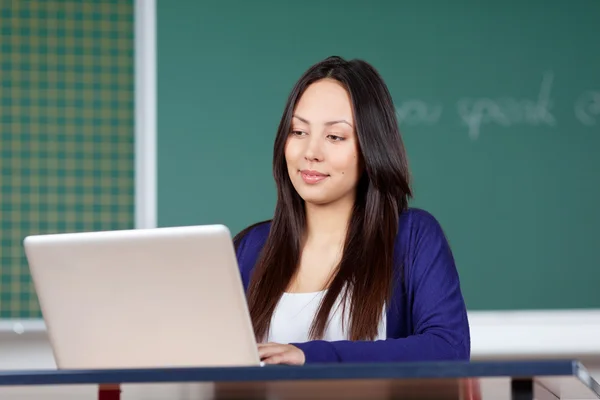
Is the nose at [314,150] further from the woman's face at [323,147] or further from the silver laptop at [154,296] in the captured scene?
the silver laptop at [154,296]

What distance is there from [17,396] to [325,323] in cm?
79

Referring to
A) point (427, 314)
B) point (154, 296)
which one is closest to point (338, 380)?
point (154, 296)

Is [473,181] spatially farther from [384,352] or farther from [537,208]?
[384,352]

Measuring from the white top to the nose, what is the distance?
263mm

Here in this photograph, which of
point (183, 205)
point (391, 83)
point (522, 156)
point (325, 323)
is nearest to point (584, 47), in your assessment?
point (522, 156)

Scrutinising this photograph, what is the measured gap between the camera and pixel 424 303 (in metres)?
1.70

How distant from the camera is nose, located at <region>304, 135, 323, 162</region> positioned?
1779 millimetres

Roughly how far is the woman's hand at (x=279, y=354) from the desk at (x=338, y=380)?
0.26 meters

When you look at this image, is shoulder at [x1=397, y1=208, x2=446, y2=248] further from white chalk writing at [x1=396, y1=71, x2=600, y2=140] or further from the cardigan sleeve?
white chalk writing at [x1=396, y1=71, x2=600, y2=140]

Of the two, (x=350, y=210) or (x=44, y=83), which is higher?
(x=44, y=83)

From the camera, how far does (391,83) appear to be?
9.59 ft

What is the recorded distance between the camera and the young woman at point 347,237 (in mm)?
1729

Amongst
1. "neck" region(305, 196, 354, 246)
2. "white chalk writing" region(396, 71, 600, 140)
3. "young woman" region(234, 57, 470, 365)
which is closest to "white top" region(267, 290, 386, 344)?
"young woman" region(234, 57, 470, 365)

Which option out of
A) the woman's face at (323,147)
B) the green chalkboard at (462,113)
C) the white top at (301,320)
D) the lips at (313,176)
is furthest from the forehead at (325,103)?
the green chalkboard at (462,113)
